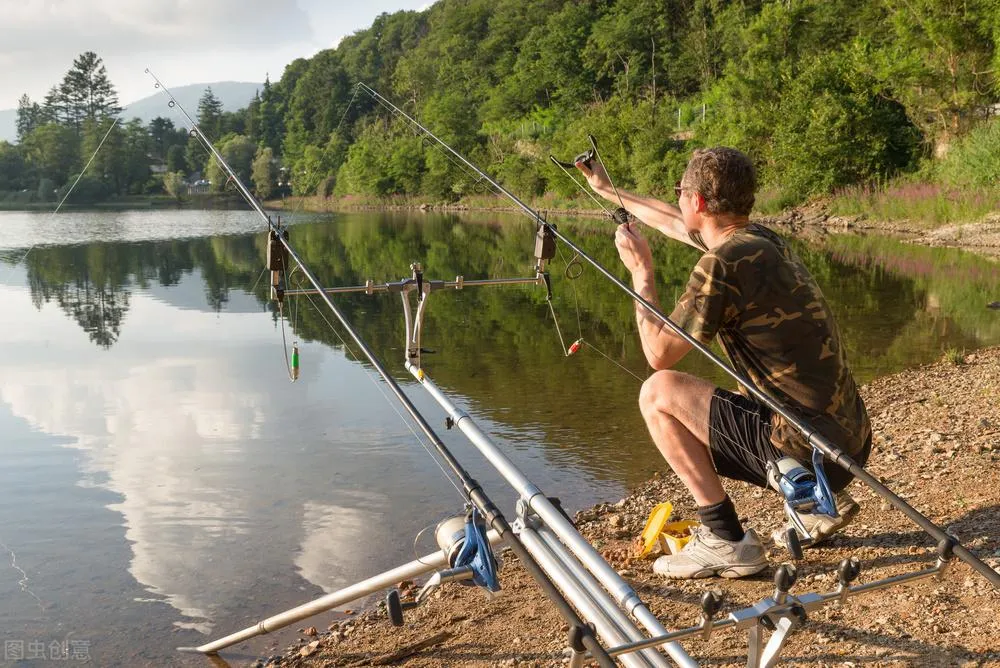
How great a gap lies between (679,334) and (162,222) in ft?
138

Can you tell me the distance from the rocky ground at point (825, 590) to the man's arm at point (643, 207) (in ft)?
5.06

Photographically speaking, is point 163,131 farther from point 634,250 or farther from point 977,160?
point 634,250

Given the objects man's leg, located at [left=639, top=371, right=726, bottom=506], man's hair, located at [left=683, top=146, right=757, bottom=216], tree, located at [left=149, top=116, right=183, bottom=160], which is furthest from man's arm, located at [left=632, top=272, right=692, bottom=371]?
tree, located at [left=149, top=116, right=183, bottom=160]

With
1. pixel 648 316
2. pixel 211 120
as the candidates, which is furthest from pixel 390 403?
pixel 211 120

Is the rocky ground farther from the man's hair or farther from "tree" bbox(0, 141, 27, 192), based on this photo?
"tree" bbox(0, 141, 27, 192)

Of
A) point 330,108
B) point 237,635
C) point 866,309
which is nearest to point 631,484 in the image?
point 237,635

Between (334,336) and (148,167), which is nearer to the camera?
(334,336)

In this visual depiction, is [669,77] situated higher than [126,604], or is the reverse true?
[669,77]

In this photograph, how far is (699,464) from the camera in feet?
11.5

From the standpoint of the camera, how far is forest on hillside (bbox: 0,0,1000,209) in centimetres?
2564

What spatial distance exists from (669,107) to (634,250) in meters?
50.3

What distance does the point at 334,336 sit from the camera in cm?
1229

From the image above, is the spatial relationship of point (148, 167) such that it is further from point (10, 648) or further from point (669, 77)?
point (10, 648)

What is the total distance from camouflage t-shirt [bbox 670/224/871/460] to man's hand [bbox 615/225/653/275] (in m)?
0.26
